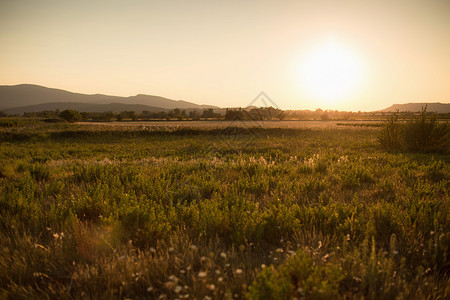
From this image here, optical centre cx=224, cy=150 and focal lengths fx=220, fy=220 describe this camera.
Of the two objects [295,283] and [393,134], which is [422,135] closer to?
[393,134]

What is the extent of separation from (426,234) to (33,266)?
5083mm

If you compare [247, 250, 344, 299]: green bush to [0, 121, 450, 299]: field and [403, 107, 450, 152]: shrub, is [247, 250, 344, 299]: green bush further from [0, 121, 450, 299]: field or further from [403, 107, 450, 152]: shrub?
[403, 107, 450, 152]: shrub

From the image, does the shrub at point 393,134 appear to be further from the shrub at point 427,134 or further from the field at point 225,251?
the field at point 225,251

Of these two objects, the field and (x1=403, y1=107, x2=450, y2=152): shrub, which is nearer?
the field

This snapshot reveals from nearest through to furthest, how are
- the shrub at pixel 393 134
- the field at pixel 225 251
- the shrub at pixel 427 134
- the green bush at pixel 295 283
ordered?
the green bush at pixel 295 283, the field at pixel 225 251, the shrub at pixel 427 134, the shrub at pixel 393 134

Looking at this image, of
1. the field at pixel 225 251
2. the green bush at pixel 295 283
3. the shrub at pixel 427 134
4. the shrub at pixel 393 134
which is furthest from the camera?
the shrub at pixel 393 134

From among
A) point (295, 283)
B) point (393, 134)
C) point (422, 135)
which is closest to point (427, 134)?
point (422, 135)

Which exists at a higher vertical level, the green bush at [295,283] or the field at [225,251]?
the green bush at [295,283]

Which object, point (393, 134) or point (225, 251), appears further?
point (393, 134)

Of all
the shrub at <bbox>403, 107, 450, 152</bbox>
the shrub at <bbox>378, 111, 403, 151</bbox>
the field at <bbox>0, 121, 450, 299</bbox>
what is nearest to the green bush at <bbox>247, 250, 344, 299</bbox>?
the field at <bbox>0, 121, 450, 299</bbox>

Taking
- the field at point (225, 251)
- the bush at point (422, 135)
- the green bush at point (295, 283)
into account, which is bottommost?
the field at point (225, 251)

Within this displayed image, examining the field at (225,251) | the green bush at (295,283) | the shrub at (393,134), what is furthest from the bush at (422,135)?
the green bush at (295,283)

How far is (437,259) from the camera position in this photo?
258 cm

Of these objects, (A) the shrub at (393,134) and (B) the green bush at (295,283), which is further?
(A) the shrub at (393,134)
